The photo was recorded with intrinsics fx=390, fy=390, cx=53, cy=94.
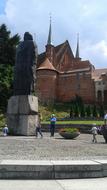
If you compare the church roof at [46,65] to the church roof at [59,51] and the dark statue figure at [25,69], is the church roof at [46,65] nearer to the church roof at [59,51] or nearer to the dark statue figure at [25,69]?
the church roof at [59,51]

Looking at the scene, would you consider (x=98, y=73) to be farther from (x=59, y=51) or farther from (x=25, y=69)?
(x=25, y=69)

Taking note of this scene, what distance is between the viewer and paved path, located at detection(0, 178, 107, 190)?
7025mm

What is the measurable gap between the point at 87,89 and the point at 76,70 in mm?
7072

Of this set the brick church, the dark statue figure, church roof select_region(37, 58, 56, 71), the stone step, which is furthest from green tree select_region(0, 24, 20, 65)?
church roof select_region(37, 58, 56, 71)

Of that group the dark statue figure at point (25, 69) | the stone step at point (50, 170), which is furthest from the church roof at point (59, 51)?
the stone step at point (50, 170)

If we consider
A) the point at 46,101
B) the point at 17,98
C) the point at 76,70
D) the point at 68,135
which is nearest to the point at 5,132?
the point at 17,98

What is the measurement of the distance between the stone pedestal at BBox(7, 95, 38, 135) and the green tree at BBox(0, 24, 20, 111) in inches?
814

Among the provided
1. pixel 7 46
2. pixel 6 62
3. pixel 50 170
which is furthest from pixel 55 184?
pixel 7 46

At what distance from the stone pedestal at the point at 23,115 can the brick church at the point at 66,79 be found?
75.8 m

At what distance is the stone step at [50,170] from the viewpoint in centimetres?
779

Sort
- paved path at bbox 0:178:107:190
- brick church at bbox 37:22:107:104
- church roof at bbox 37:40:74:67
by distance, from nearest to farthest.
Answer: paved path at bbox 0:178:107:190 → brick church at bbox 37:22:107:104 → church roof at bbox 37:40:74:67

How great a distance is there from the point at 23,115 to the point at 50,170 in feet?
42.9

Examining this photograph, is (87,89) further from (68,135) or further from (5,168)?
(5,168)

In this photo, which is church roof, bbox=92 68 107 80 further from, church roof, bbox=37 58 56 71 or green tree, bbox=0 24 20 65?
green tree, bbox=0 24 20 65
